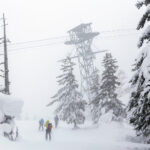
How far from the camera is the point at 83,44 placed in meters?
64.8

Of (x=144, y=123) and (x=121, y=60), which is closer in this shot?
(x=144, y=123)

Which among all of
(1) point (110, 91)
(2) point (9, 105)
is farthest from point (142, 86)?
(1) point (110, 91)

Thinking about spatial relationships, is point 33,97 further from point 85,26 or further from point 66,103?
point 66,103

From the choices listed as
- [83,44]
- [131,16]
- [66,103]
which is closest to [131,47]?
[131,16]

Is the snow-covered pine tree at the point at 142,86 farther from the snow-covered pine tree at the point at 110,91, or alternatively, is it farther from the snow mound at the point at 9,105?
the snow-covered pine tree at the point at 110,91

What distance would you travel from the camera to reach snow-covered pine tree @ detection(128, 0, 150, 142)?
9564 millimetres

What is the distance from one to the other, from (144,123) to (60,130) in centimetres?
2302

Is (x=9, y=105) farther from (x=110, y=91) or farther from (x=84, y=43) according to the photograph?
(x=84, y=43)

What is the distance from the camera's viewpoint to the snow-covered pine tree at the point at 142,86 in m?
9.56

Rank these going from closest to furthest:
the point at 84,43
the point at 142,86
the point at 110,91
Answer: the point at 142,86 < the point at 110,91 < the point at 84,43

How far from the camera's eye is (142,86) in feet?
34.2

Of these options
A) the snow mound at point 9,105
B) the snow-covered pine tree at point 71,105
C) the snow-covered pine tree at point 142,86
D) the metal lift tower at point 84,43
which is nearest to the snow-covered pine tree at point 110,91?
the snow-covered pine tree at point 71,105

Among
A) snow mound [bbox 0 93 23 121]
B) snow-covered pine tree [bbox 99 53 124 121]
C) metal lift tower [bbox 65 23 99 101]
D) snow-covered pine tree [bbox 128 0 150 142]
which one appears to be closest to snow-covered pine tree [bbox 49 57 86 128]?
snow-covered pine tree [bbox 99 53 124 121]

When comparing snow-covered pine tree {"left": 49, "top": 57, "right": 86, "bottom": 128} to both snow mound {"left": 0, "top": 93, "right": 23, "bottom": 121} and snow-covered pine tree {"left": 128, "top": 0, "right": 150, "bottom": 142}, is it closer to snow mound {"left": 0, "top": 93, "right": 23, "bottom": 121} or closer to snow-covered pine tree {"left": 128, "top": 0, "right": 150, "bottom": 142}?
snow mound {"left": 0, "top": 93, "right": 23, "bottom": 121}
